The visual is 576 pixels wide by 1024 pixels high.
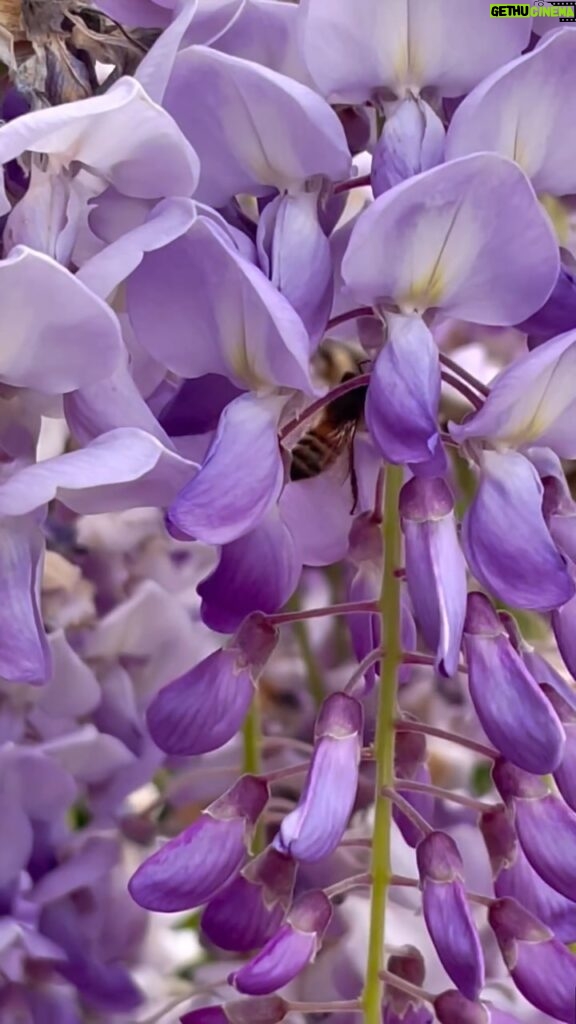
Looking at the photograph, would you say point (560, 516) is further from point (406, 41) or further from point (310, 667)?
point (310, 667)

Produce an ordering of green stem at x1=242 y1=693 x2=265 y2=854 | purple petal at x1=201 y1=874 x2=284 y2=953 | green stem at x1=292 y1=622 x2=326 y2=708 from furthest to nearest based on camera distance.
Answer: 1. green stem at x1=292 y1=622 x2=326 y2=708
2. green stem at x1=242 y1=693 x2=265 y2=854
3. purple petal at x1=201 y1=874 x2=284 y2=953

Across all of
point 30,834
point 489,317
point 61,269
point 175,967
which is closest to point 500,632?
point 489,317

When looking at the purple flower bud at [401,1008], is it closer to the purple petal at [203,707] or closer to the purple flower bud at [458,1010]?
the purple flower bud at [458,1010]

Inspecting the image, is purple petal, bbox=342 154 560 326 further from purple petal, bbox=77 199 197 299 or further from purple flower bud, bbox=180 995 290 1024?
Answer: purple flower bud, bbox=180 995 290 1024

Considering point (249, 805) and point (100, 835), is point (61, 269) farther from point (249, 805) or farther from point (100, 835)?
point (100, 835)

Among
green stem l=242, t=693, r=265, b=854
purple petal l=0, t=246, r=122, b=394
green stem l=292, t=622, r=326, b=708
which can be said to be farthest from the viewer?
Answer: green stem l=292, t=622, r=326, b=708

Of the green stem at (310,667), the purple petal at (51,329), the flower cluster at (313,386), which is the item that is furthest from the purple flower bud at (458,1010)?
the green stem at (310,667)

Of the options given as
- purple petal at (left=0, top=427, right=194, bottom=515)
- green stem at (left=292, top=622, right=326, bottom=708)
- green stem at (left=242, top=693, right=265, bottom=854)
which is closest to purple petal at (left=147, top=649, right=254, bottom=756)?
purple petal at (left=0, top=427, right=194, bottom=515)
